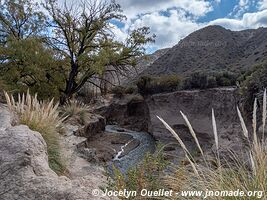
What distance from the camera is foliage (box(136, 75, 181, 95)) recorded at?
63.0 feet

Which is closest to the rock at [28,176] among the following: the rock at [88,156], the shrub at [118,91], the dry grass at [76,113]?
the rock at [88,156]

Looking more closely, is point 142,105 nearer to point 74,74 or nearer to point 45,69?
point 74,74

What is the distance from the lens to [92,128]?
45.2 ft

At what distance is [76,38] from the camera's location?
667 inches

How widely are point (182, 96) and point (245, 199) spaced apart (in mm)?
15285

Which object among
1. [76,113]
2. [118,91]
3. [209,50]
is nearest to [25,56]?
[76,113]

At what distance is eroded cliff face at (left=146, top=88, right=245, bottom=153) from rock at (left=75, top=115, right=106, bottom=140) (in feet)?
9.11

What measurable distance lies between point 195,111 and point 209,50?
2101 cm

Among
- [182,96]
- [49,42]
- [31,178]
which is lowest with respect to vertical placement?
[31,178]

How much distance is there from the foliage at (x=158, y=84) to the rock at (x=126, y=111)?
2.20 feet

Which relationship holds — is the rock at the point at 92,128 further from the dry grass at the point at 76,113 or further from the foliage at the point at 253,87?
the foliage at the point at 253,87

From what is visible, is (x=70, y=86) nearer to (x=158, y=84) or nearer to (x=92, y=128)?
(x=92, y=128)

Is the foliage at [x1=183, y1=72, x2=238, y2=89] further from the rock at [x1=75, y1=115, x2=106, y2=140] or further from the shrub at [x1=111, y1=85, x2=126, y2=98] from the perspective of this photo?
the shrub at [x1=111, y1=85, x2=126, y2=98]

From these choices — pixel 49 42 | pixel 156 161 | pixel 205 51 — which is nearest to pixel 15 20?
pixel 49 42
